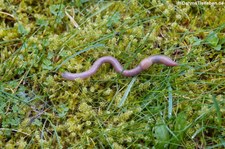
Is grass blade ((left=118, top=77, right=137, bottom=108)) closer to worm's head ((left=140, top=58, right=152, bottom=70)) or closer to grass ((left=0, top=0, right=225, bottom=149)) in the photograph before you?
grass ((left=0, top=0, right=225, bottom=149))

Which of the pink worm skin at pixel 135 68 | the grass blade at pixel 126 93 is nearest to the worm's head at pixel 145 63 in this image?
the pink worm skin at pixel 135 68

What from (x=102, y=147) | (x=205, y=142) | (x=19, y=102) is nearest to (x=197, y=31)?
(x=205, y=142)

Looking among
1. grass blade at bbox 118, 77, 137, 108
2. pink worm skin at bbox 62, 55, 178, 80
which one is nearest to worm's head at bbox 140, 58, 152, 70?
pink worm skin at bbox 62, 55, 178, 80

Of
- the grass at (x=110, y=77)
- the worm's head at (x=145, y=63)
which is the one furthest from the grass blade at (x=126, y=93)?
the worm's head at (x=145, y=63)

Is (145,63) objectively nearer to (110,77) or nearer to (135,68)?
(135,68)

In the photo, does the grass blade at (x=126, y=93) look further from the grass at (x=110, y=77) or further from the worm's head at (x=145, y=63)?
the worm's head at (x=145, y=63)

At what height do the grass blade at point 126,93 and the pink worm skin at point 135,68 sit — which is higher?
the pink worm skin at point 135,68

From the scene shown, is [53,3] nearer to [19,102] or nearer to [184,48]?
[19,102]

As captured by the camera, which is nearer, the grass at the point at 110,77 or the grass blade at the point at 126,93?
the grass at the point at 110,77
